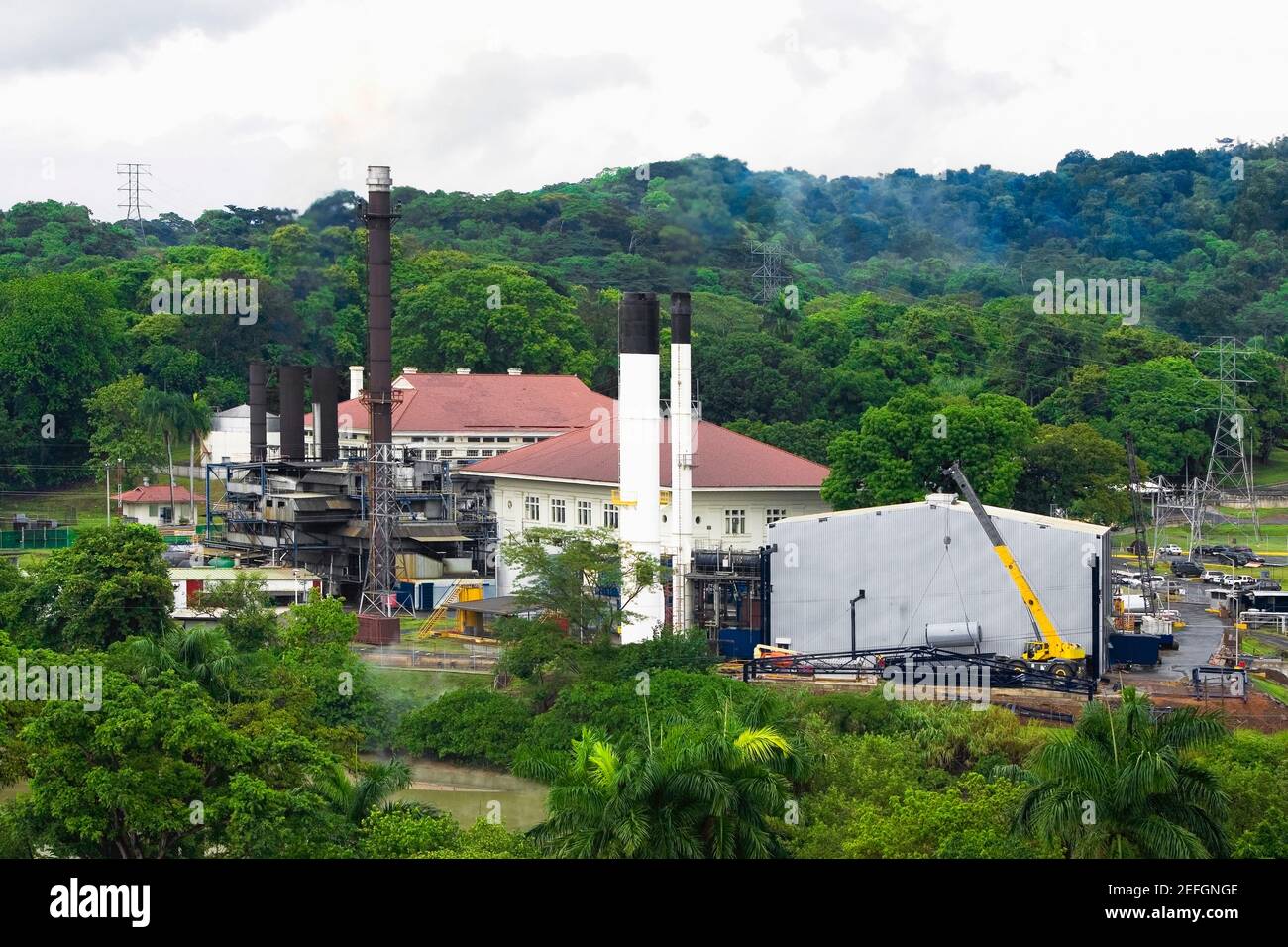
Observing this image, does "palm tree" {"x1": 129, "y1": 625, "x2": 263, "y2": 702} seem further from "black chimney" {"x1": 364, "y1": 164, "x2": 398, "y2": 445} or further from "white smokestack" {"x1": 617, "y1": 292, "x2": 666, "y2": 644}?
"black chimney" {"x1": 364, "y1": 164, "x2": 398, "y2": 445}

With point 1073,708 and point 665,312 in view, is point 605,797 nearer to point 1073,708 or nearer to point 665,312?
point 1073,708

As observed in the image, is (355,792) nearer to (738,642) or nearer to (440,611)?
(738,642)

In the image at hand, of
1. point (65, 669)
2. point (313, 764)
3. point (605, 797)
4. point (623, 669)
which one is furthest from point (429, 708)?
point (605, 797)

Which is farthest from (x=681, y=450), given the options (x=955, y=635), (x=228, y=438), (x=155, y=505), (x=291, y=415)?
(x=228, y=438)

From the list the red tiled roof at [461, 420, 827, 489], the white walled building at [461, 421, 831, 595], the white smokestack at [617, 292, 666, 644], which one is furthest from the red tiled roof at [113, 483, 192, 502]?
the white smokestack at [617, 292, 666, 644]

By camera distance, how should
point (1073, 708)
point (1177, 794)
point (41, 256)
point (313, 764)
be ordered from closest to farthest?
point (1177, 794) → point (313, 764) → point (1073, 708) → point (41, 256)

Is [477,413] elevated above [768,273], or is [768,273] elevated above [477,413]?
[768,273]
